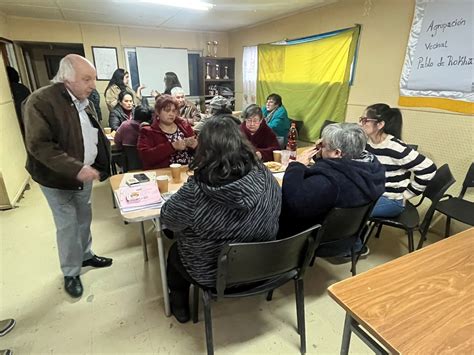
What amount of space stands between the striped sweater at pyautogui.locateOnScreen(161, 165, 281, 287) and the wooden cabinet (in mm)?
5146

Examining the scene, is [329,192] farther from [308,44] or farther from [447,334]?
[308,44]

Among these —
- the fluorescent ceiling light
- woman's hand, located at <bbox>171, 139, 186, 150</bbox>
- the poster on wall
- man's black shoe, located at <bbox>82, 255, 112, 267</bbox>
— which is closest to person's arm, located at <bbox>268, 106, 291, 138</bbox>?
the poster on wall

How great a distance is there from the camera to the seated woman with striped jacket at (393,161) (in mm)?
1981

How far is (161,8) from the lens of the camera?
150 inches

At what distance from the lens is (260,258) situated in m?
1.14

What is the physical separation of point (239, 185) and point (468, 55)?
251 centimetres

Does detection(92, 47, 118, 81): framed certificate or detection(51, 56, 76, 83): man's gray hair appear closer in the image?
detection(51, 56, 76, 83): man's gray hair

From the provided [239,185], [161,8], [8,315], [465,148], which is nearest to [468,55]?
[465,148]

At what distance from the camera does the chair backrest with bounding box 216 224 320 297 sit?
1088 mm

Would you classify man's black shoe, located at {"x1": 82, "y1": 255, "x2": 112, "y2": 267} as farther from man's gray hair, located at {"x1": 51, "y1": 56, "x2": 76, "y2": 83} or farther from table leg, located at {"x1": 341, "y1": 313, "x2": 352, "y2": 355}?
table leg, located at {"x1": 341, "y1": 313, "x2": 352, "y2": 355}

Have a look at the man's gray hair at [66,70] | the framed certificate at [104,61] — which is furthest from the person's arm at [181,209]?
the framed certificate at [104,61]

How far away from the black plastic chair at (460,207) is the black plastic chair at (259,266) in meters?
1.53

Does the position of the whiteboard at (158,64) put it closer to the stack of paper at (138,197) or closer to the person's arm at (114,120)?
the person's arm at (114,120)

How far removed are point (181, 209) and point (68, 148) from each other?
35.7 inches
